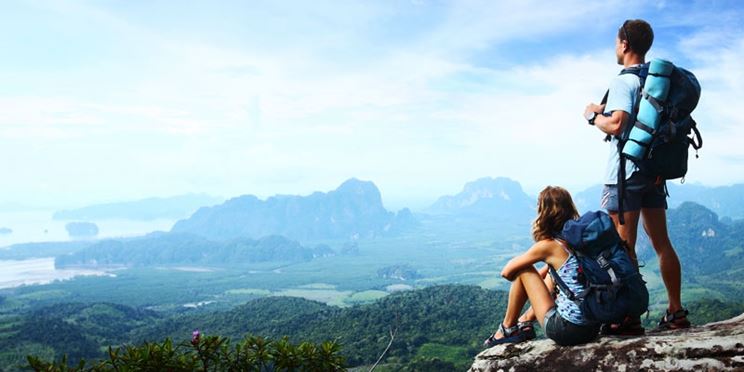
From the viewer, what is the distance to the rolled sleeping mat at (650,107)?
4.26m

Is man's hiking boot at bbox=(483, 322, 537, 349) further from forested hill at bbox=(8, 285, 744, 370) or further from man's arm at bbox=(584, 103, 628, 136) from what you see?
forested hill at bbox=(8, 285, 744, 370)

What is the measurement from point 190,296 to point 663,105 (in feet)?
638

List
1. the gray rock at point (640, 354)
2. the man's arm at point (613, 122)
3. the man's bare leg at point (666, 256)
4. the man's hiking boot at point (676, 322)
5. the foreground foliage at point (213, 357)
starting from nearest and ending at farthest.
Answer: the gray rock at point (640, 354)
the man's arm at point (613, 122)
the man's bare leg at point (666, 256)
the man's hiking boot at point (676, 322)
the foreground foliage at point (213, 357)

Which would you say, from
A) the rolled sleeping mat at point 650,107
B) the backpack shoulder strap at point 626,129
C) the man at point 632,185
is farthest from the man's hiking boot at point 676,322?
the rolled sleeping mat at point 650,107

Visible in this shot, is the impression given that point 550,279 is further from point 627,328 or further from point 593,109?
point 593,109

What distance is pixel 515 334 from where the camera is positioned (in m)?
4.93

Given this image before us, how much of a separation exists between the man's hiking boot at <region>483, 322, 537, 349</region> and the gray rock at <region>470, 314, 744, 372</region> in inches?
3.7

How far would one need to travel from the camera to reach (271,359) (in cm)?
718

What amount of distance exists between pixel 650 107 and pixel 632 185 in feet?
2.41

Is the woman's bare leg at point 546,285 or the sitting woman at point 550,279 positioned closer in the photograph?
the sitting woman at point 550,279

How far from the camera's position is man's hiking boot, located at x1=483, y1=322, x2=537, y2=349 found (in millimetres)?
4895

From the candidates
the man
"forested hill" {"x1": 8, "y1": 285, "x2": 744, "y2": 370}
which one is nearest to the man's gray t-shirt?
the man

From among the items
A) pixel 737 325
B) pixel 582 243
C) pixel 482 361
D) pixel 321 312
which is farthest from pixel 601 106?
pixel 321 312

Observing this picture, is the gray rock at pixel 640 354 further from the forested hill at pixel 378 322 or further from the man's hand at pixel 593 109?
the forested hill at pixel 378 322
